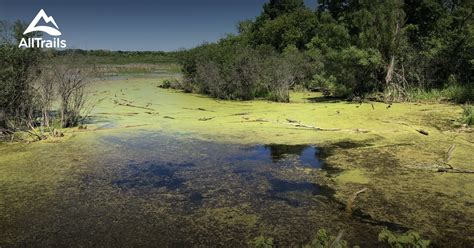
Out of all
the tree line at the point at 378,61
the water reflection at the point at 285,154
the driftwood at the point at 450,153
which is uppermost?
the tree line at the point at 378,61

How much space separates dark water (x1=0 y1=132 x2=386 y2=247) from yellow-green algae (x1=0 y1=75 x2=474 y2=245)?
0.04 m

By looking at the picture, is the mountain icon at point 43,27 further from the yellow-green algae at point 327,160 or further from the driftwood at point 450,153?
the driftwood at point 450,153

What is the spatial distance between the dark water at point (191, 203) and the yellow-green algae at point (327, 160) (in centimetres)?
4

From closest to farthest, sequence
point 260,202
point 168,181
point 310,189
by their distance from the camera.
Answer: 1. point 260,202
2. point 310,189
3. point 168,181

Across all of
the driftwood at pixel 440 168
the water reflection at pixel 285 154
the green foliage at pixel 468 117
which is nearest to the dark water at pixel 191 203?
the water reflection at pixel 285 154

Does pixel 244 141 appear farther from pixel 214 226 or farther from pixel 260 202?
pixel 214 226

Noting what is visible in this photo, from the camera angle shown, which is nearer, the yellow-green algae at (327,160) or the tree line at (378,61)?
the yellow-green algae at (327,160)

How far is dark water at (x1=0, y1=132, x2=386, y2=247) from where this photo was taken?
3.96 metres

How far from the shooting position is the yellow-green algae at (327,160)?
429 cm

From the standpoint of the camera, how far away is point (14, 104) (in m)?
8.85

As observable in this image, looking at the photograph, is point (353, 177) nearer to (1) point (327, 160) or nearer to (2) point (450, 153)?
(1) point (327, 160)

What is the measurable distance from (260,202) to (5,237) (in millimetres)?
2645

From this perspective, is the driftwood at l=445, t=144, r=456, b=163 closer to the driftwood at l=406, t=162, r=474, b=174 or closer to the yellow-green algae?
the yellow-green algae

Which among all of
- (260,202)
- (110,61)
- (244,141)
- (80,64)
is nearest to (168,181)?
(260,202)
